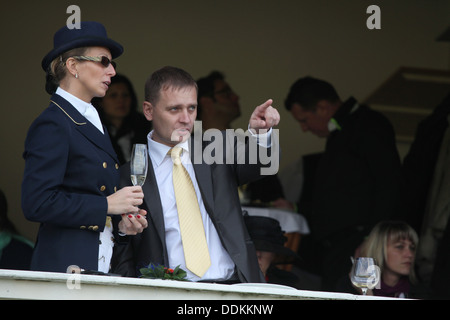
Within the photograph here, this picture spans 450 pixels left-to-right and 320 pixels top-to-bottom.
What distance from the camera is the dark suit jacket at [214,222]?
3074 millimetres

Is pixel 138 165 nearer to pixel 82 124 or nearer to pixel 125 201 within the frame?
pixel 125 201

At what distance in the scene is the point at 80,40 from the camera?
117 inches

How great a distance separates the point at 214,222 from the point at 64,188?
0.59 meters

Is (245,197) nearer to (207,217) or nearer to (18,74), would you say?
(18,74)

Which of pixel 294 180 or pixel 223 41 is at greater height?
pixel 223 41

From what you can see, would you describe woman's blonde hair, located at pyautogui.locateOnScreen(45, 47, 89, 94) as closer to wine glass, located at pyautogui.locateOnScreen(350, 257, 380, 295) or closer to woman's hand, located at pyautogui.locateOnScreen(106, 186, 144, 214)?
woman's hand, located at pyautogui.locateOnScreen(106, 186, 144, 214)

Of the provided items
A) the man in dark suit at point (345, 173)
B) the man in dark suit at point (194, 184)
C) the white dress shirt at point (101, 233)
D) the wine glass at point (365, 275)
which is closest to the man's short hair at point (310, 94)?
the man in dark suit at point (345, 173)

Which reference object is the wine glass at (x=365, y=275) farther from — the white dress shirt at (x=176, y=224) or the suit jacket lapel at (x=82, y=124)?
the suit jacket lapel at (x=82, y=124)

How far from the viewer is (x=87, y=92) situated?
2986mm

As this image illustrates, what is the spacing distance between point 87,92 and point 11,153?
14.2ft

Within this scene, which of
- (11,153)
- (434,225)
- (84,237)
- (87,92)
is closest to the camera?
(84,237)

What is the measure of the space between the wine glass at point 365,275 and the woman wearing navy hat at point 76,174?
2.49 feet
